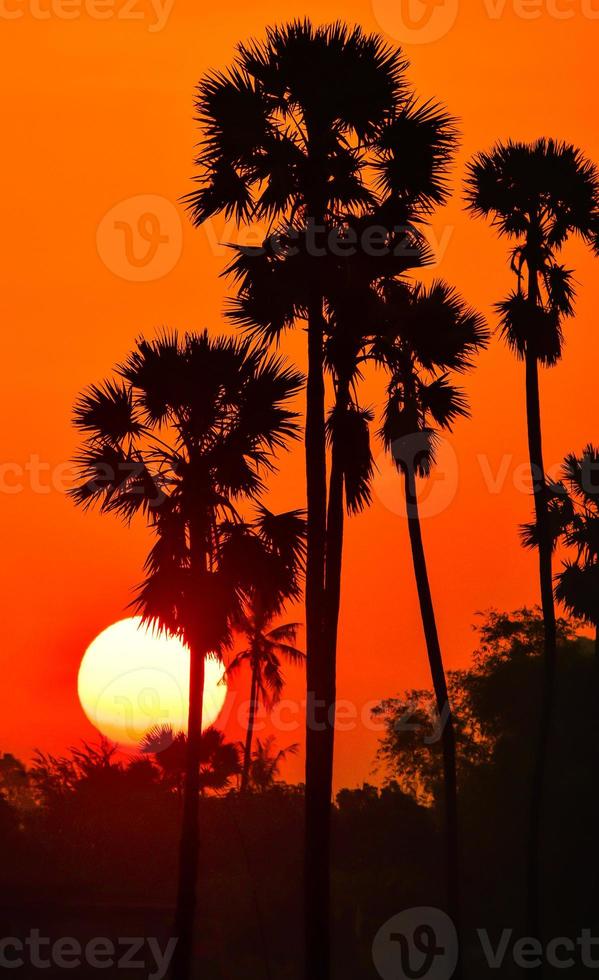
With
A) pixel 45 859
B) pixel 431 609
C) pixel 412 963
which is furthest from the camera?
pixel 45 859

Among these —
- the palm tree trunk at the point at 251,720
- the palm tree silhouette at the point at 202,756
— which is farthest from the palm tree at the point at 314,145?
the palm tree trunk at the point at 251,720

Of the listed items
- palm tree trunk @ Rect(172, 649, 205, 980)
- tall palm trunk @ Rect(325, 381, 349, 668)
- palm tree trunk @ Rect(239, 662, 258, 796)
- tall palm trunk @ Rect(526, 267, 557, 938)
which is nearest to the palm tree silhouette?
palm tree trunk @ Rect(239, 662, 258, 796)

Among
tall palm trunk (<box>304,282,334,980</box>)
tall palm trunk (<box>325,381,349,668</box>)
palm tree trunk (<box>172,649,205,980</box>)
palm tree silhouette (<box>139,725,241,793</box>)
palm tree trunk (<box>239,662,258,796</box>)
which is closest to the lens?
tall palm trunk (<box>304,282,334,980</box>)

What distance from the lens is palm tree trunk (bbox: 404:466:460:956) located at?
30.9m

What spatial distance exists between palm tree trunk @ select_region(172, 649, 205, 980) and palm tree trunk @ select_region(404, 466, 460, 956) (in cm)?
625

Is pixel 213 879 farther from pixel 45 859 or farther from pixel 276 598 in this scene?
pixel 276 598

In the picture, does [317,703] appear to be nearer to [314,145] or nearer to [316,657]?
[316,657]

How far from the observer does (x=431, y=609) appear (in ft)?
103

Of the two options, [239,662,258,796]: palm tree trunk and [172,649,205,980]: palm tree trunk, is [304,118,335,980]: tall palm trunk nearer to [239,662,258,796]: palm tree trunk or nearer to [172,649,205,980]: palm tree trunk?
[172,649,205,980]: palm tree trunk

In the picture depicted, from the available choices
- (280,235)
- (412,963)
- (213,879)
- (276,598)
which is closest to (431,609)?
(276,598)

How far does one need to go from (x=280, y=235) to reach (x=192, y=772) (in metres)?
10.4

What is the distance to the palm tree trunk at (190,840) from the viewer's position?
84.2ft

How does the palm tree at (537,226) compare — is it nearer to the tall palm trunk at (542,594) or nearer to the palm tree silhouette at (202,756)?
the tall palm trunk at (542,594)

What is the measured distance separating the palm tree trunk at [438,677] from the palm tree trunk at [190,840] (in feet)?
20.5
